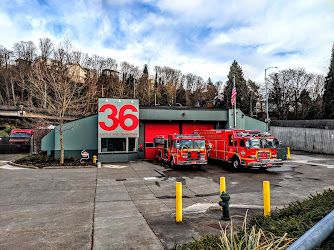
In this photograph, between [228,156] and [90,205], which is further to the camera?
[228,156]

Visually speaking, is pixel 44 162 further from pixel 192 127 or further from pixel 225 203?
pixel 225 203

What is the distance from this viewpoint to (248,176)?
15703 mm

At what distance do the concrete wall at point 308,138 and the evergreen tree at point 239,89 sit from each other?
88.8 ft

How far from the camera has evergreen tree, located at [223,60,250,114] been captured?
61.8m

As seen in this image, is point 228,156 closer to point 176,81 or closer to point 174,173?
point 174,173

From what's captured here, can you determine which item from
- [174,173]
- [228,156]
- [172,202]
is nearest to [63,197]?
[172,202]

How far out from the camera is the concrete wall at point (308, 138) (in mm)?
27969

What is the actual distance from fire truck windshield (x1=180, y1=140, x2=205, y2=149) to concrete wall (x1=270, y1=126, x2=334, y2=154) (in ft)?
60.8

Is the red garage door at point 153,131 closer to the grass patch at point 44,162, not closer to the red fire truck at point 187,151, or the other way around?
the red fire truck at point 187,151

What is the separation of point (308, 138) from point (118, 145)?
2351 cm

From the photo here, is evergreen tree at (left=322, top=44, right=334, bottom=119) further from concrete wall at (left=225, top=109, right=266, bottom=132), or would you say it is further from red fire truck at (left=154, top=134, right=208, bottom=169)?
red fire truck at (left=154, top=134, right=208, bottom=169)

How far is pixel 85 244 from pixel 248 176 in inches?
482

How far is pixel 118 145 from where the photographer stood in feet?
74.5

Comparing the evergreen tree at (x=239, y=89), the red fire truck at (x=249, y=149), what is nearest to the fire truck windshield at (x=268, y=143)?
the red fire truck at (x=249, y=149)
